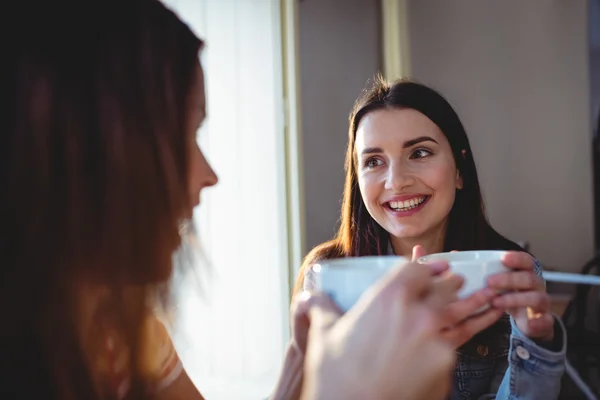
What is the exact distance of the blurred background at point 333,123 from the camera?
6.96 feet

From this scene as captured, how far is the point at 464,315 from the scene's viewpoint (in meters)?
0.48

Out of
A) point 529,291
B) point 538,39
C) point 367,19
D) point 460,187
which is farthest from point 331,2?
point 529,291

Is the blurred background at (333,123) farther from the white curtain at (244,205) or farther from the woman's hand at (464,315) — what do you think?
the woman's hand at (464,315)

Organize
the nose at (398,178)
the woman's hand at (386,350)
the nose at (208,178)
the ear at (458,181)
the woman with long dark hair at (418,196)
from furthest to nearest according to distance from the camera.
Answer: the ear at (458,181)
the nose at (398,178)
the woman with long dark hair at (418,196)
the nose at (208,178)
the woman's hand at (386,350)

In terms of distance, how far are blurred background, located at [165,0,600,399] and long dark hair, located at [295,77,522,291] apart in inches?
35.4

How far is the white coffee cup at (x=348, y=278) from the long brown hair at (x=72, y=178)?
15cm

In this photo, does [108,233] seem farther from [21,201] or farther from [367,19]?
[367,19]

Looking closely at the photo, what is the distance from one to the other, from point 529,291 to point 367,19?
2406mm

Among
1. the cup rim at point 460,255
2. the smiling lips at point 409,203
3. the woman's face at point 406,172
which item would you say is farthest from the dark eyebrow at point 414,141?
the cup rim at point 460,255

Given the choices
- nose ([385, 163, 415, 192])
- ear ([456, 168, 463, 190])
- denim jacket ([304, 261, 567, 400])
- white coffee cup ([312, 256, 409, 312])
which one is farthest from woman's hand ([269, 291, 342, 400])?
ear ([456, 168, 463, 190])

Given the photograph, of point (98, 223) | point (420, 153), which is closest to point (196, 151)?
point (98, 223)

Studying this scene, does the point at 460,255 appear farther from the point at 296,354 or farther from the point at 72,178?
the point at 72,178

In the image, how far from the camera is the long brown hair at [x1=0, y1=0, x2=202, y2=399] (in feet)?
1.37

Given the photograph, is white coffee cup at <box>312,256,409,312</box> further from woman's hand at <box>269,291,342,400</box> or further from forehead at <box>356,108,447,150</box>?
forehead at <box>356,108,447,150</box>
